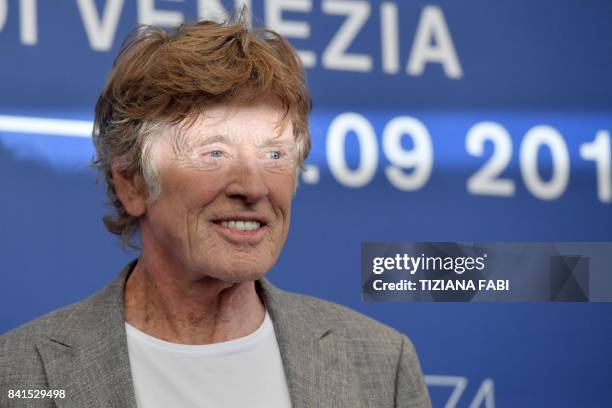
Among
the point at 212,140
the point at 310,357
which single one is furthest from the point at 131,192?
the point at 310,357

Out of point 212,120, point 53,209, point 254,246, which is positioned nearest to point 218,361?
point 254,246

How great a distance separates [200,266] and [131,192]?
185mm

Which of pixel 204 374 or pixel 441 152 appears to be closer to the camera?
pixel 204 374

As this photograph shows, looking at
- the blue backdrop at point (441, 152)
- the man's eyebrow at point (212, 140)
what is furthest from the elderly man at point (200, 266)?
the blue backdrop at point (441, 152)

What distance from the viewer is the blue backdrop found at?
203cm

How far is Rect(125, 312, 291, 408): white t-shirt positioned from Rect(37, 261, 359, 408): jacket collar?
0.03 m

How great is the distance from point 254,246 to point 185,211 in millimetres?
117

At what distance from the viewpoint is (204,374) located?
4.81 ft

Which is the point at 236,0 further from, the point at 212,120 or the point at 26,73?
the point at 212,120

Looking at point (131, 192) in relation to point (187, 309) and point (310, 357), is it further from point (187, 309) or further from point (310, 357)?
point (310, 357)

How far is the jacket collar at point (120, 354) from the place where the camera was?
1.41 metres

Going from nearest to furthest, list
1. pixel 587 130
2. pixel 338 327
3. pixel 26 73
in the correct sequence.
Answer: pixel 338 327
pixel 26 73
pixel 587 130

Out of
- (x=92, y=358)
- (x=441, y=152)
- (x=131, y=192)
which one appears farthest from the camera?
(x=441, y=152)

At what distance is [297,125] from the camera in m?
1.56
